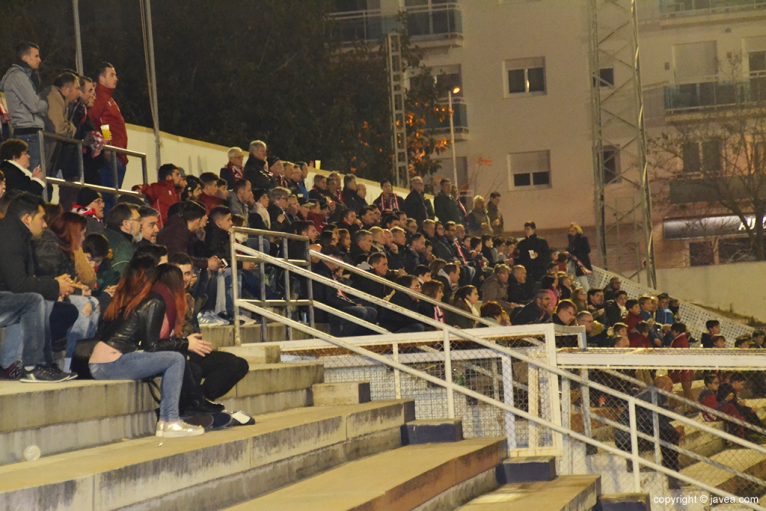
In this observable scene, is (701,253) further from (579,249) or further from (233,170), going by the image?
(233,170)

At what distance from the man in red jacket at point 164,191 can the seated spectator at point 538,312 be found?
4.54 metres

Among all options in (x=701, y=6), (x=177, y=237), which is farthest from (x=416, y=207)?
(x=701, y=6)

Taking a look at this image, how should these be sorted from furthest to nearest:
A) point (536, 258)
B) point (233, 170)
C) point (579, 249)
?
point (579, 249) < point (536, 258) < point (233, 170)

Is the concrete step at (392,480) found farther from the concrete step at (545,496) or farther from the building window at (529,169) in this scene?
the building window at (529,169)

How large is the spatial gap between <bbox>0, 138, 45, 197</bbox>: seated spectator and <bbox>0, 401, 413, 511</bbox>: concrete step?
2.47m

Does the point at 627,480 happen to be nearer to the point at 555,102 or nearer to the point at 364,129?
the point at 364,129

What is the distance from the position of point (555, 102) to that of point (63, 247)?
3682cm

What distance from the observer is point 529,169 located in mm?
45000

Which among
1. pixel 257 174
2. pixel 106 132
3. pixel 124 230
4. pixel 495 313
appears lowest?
pixel 495 313

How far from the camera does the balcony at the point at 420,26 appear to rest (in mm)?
44656

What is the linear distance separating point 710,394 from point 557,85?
26.6 metres

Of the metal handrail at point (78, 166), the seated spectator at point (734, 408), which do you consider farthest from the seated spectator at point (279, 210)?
the seated spectator at point (734, 408)

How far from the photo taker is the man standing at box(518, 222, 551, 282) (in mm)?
22062

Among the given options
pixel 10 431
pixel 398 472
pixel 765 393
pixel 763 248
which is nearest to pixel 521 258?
pixel 765 393
